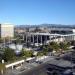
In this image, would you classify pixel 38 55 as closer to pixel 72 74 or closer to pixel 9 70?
pixel 9 70

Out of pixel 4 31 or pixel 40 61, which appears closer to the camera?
pixel 40 61

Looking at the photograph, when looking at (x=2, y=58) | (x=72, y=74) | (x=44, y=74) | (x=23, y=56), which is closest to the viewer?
(x=72, y=74)

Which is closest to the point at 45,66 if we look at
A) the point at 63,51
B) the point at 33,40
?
the point at 63,51

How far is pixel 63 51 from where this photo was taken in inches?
1382

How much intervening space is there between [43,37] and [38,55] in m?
21.1

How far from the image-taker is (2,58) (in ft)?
75.9

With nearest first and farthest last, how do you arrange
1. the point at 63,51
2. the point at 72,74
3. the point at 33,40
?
the point at 72,74 → the point at 63,51 → the point at 33,40

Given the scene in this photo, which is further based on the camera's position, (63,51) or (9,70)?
(63,51)

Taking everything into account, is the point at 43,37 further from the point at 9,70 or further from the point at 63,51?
the point at 9,70

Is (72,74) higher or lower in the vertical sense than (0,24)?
lower

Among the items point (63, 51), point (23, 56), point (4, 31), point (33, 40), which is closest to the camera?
point (23, 56)

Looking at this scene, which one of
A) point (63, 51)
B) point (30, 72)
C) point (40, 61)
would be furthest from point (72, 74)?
point (63, 51)

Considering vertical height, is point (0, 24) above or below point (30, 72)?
above

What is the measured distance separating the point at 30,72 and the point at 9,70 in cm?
257
